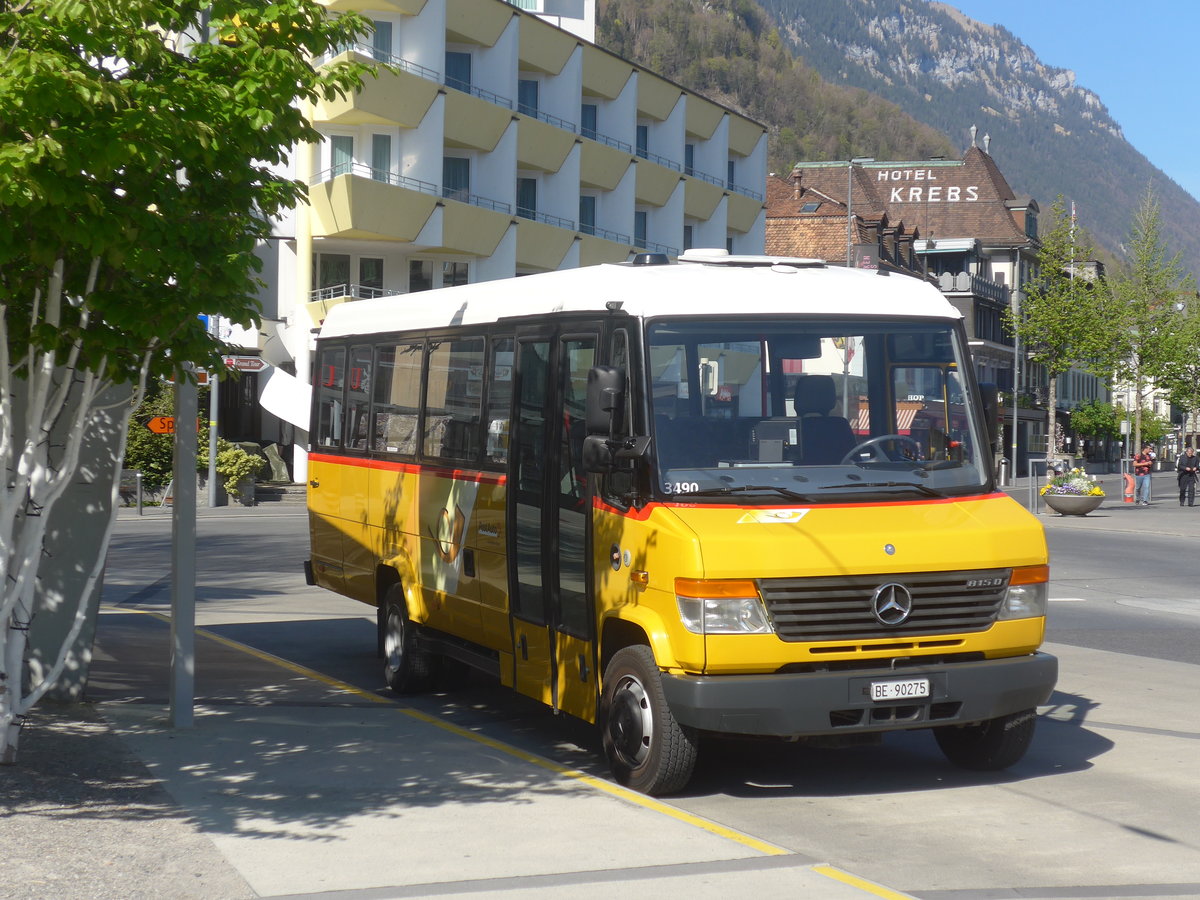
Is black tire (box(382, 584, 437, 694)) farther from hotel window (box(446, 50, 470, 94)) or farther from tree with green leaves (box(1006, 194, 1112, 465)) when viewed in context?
tree with green leaves (box(1006, 194, 1112, 465))

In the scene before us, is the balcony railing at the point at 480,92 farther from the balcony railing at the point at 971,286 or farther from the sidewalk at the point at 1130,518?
the balcony railing at the point at 971,286

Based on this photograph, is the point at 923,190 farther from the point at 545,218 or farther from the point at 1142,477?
the point at 1142,477

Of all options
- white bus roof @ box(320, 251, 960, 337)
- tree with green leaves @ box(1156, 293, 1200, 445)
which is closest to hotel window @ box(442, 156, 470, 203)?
tree with green leaves @ box(1156, 293, 1200, 445)

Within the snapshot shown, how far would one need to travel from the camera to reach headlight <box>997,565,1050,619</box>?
321 inches

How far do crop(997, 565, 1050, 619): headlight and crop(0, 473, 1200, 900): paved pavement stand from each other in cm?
199

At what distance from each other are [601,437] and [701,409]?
53 centimetres

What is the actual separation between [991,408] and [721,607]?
2.23 metres

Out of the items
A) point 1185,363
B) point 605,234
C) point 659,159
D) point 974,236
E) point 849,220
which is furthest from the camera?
point 974,236

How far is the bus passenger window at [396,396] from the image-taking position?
38.0 feet

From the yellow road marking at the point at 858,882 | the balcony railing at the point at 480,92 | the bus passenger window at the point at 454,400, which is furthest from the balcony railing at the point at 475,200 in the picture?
the yellow road marking at the point at 858,882

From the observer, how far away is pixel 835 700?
7680 mm

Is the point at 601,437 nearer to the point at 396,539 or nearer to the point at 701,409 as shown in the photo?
the point at 701,409

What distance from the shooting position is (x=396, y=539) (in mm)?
11703

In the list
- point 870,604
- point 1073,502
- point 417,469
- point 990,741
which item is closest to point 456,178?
point 1073,502
